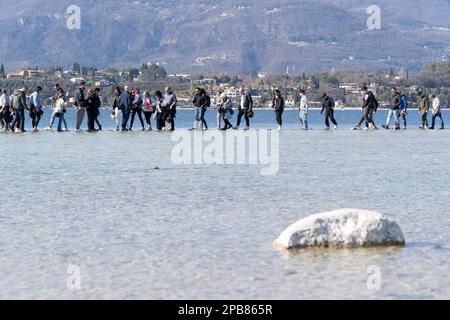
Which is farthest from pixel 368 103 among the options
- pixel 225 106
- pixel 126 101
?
pixel 126 101

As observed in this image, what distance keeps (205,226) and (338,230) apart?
108 inches

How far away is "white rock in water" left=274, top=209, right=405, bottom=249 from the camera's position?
1369 cm

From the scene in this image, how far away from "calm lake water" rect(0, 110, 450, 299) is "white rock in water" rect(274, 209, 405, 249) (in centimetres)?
20

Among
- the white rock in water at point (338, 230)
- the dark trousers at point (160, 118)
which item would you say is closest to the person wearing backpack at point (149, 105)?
the dark trousers at point (160, 118)

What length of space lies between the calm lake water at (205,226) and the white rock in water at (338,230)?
20 cm

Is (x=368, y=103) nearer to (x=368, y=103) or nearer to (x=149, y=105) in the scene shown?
(x=368, y=103)

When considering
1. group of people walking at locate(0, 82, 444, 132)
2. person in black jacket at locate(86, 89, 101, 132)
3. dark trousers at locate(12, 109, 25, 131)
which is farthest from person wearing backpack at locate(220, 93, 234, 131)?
Result: dark trousers at locate(12, 109, 25, 131)

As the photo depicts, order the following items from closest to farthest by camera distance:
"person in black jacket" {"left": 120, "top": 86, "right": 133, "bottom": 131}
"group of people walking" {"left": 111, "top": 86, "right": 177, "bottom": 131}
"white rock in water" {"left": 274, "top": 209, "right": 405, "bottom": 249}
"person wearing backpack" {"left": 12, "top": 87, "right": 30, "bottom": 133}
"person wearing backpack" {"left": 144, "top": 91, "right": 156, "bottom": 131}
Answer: "white rock in water" {"left": 274, "top": 209, "right": 405, "bottom": 249} < "person wearing backpack" {"left": 12, "top": 87, "right": 30, "bottom": 133} < "person in black jacket" {"left": 120, "top": 86, "right": 133, "bottom": 131} < "group of people walking" {"left": 111, "top": 86, "right": 177, "bottom": 131} < "person wearing backpack" {"left": 144, "top": 91, "right": 156, "bottom": 131}

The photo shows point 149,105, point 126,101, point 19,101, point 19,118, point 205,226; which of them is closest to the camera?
point 205,226

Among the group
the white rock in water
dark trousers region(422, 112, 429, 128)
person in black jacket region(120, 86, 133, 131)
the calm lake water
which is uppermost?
person in black jacket region(120, 86, 133, 131)

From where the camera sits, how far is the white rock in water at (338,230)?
13.7 metres

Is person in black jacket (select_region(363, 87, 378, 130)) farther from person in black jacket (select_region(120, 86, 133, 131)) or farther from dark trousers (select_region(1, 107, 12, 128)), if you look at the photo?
dark trousers (select_region(1, 107, 12, 128))

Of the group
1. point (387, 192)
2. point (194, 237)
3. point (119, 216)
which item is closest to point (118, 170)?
point (387, 192)

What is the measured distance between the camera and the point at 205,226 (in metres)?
16.0
